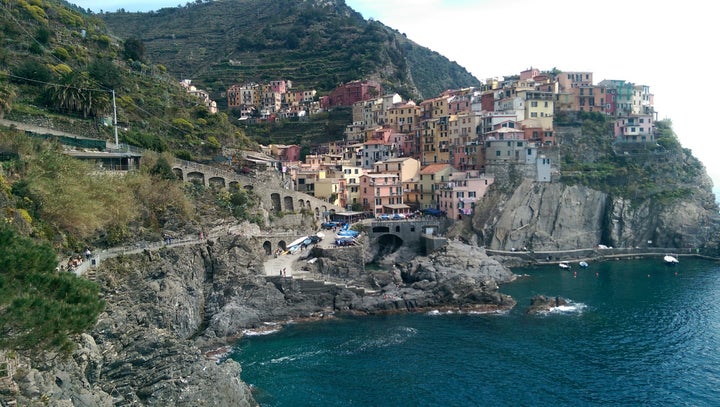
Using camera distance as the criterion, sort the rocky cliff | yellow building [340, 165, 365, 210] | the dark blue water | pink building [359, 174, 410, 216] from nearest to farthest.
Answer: the rocky cliff
the dark blue water
pink building [359, 174, 410, 216]
yellow building [340, 165, 365, 210]

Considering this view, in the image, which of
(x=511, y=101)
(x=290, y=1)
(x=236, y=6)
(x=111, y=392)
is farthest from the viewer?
(x=236, y=6)

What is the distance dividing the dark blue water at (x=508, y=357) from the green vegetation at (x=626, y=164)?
25.3m

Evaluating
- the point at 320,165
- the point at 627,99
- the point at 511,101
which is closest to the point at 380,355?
the point at 320,165

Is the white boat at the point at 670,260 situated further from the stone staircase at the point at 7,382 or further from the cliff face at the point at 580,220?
the stone staircase at the point at 7,382

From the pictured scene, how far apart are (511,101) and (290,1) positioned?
3940 inches

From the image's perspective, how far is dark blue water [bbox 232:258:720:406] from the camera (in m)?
30.1

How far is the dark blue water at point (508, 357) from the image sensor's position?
30.1 meters

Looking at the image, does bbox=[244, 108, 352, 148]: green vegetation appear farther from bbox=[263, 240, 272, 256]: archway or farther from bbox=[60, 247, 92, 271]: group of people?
bbox=[60, 247, 92, 271]: group of people

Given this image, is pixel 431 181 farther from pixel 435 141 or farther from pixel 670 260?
pixel 670 260

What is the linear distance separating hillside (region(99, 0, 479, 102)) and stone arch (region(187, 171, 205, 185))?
206 ft

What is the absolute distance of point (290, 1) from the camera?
517 ft

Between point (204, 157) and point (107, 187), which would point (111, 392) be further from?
point (204, 157)

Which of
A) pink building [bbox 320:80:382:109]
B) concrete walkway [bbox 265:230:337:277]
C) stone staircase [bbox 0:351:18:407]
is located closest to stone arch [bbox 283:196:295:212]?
concrete walkway [bbox 265:230:337:277]

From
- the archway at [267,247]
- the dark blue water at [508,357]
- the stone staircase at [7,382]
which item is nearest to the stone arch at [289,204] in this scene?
the archway at [267,247]
